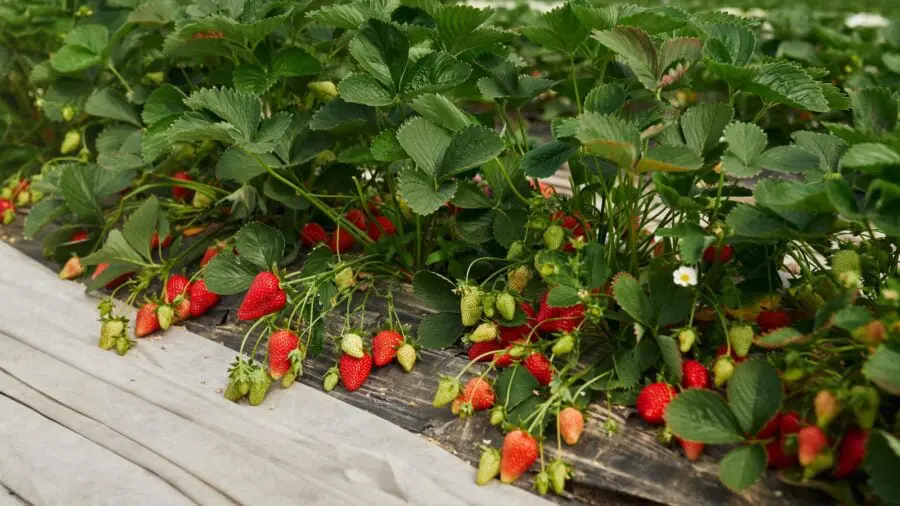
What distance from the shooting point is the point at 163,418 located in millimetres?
1271

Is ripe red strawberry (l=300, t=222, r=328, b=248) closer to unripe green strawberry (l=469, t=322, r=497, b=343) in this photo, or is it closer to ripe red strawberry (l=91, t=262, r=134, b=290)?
ripe red strawberry (l=91, t=262, r=134, b=290)

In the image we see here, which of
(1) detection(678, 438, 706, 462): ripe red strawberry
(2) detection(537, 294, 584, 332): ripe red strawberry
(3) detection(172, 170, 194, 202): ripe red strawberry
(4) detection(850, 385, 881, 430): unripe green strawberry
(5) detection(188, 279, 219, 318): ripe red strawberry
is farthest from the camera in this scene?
(3) detection(172, 170, 194, 202): ripe red strawberry

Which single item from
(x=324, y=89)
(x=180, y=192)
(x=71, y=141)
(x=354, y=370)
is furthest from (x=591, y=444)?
(x=71, y=141)

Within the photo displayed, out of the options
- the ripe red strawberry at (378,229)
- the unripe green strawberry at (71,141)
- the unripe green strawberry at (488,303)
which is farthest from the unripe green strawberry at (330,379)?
the unripe green strawberry at (71,141)

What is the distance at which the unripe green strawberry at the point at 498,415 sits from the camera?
44.1 inches

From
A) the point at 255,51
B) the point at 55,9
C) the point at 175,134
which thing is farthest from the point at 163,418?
the point at 55,9

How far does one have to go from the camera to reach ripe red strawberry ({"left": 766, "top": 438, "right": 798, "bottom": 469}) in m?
1.01

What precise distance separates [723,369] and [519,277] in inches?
14.1

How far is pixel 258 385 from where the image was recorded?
4.16 feet

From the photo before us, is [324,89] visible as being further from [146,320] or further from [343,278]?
[146,320]

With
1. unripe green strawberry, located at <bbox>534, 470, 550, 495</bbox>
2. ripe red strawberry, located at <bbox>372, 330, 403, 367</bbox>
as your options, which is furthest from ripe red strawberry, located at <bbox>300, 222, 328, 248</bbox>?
unripe green strawberry, located at <bbox>534, 470, 550, 495</bbox>

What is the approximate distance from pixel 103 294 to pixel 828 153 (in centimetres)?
133

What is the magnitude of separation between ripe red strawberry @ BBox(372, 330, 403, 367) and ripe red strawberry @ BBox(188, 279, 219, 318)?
A: 15.7 inches

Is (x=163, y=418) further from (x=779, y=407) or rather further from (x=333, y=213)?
(x=779, y=407)
